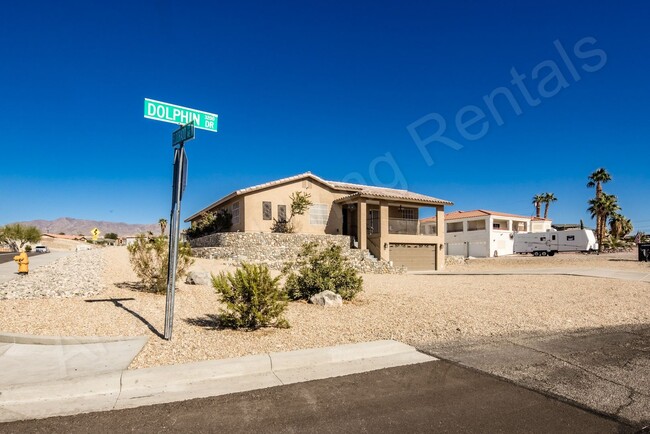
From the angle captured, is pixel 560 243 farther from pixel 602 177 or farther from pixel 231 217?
Result: pixel 231 217

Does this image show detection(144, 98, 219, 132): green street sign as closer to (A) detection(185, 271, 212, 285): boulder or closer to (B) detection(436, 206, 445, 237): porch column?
(A) detection(185, 271, 212, 285): boulder

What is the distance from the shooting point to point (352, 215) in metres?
30.5

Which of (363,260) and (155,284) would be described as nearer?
(155,284)

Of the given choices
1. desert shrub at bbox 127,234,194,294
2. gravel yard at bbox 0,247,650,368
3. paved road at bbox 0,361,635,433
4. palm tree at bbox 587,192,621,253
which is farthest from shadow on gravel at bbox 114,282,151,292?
palm tree at bbox 587,192,621,253

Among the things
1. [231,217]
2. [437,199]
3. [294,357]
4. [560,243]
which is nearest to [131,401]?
[294,357]

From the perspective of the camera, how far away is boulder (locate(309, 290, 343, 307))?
9789mm

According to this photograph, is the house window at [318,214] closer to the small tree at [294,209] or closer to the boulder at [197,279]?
the small tree at [294,209]

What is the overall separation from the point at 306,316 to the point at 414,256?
21639mm

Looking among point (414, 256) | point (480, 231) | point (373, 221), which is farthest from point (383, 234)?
point (480, 231)

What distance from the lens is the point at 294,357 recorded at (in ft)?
17.9

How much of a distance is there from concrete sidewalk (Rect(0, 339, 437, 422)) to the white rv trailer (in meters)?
44.9

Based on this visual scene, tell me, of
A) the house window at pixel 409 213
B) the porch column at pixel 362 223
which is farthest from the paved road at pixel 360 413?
the house window at pixel 409 213

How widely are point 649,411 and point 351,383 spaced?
2966 millimetres

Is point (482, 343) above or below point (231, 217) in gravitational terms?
below
